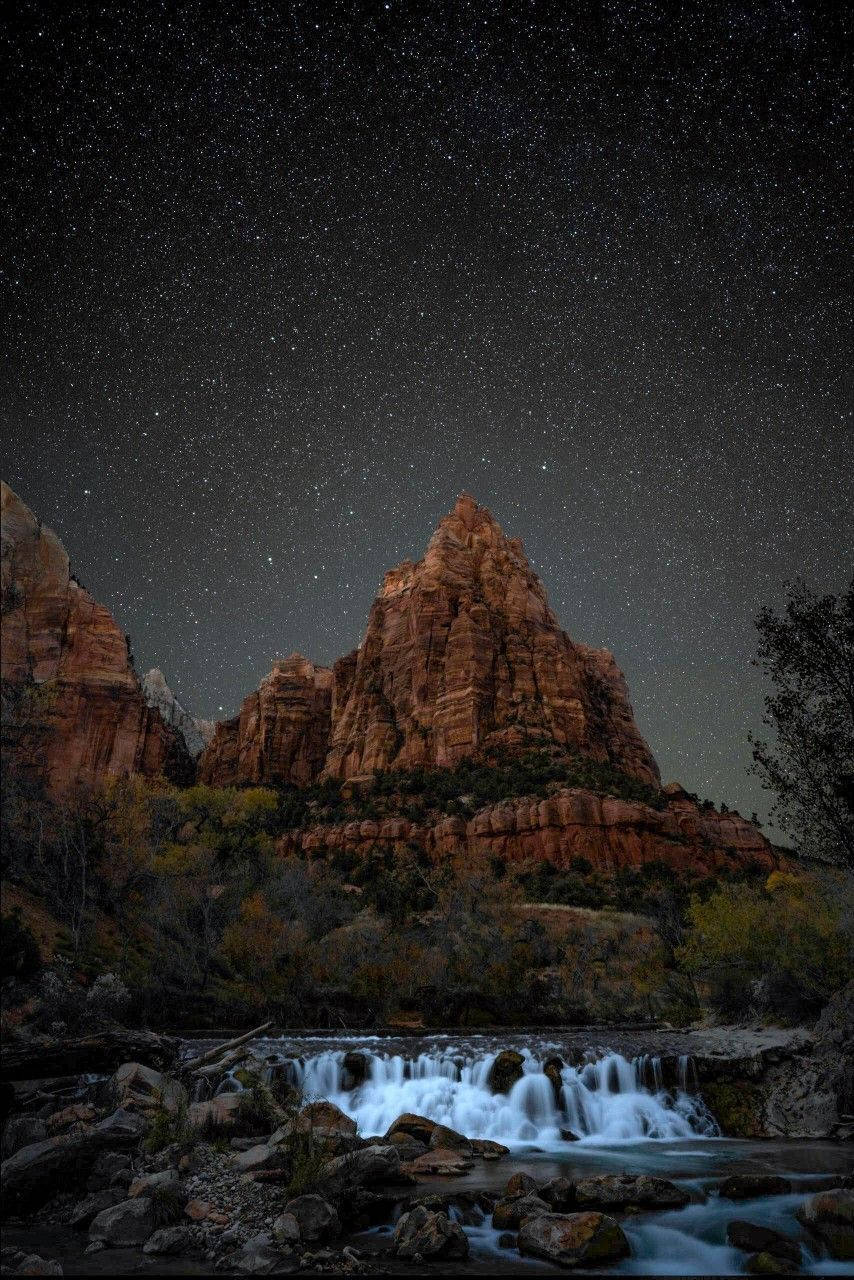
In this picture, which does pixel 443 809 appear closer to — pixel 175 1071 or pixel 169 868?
pixel 169 868

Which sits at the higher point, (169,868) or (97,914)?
(169,868)

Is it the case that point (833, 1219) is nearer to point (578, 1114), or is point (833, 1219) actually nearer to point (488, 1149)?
point (488, 1149)

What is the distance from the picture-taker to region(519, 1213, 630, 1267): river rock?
7938 millimetres

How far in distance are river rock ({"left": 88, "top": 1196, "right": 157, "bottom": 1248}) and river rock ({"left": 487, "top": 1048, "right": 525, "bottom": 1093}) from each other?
11.5 meters

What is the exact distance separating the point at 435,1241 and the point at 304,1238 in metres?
1.40

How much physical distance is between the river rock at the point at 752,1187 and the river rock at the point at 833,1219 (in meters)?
1.34

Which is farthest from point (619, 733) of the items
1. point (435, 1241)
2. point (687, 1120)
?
point (435, 1241)

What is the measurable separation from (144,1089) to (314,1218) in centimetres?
561

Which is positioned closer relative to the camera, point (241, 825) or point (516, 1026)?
point (516, 1026)

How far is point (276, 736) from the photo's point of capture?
130500 millimetres

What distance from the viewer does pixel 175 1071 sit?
45.4 ft

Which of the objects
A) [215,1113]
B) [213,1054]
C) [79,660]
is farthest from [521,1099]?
[79,660]

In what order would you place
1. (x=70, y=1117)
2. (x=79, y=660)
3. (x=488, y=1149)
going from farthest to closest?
(x=79, y=660), (x=488, y=1149), (x=70, y=1117)

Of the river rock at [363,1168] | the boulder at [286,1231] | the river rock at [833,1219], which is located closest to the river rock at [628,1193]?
the river rock at [833,1219]
